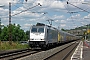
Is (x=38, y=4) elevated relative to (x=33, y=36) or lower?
elevated

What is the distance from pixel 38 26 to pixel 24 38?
11310 cm

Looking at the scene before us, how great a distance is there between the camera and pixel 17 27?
15350 cm

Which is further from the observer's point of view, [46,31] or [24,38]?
[24,38]

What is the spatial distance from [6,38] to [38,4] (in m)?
106

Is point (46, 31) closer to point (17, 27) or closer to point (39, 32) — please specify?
point (39, 32)

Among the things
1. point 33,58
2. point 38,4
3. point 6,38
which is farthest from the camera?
point 6,38

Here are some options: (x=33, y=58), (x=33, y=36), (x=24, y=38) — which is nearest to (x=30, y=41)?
(x=33, y=36)

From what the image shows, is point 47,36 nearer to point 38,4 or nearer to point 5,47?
point 38,4

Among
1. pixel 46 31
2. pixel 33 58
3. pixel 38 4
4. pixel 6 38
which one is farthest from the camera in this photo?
pixel 6 38

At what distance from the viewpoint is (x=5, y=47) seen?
137 ft

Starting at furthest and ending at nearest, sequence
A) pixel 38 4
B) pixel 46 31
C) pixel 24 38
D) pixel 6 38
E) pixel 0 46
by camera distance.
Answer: pixel 24 38
pixel 6 38
pixel 0 46
pixel 46 31
pixel 38 4

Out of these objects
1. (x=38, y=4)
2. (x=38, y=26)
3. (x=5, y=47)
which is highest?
(x=38, y=4)

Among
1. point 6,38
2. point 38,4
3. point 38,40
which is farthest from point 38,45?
point 6,38

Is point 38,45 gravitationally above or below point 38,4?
below
